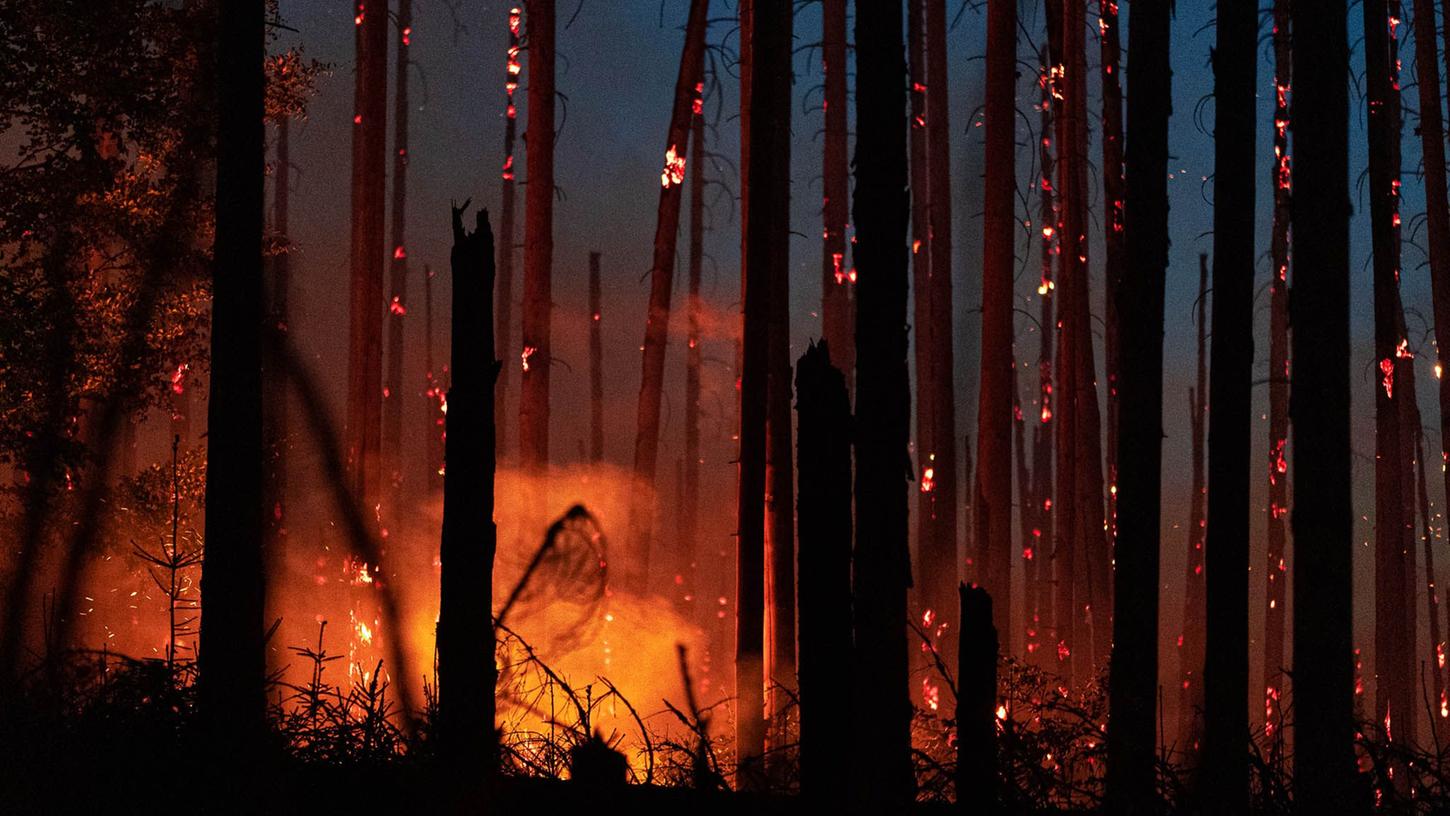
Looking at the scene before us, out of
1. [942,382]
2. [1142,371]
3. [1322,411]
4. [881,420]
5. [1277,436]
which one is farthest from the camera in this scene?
[1277,436]

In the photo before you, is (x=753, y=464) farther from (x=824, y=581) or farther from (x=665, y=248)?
(x=665, y=248)

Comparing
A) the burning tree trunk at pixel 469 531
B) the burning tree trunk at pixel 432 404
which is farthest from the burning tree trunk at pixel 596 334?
the burning tree trunk at pixel 469 531

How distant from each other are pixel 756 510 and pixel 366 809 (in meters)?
4.67

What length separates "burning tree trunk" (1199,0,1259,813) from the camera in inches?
252

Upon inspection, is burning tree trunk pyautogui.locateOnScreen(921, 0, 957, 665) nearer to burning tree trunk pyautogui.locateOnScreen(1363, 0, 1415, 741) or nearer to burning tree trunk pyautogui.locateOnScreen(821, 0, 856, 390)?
burning tree trunk pyautogui.locateOnScreen(821, 0, 856, 390)

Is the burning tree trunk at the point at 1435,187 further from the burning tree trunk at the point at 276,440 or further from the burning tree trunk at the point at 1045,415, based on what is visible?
the burning tree trunk at the point at 276,440

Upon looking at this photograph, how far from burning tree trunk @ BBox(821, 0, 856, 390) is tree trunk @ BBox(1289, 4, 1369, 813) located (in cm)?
1112

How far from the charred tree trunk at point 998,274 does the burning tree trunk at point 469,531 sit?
9.47 m

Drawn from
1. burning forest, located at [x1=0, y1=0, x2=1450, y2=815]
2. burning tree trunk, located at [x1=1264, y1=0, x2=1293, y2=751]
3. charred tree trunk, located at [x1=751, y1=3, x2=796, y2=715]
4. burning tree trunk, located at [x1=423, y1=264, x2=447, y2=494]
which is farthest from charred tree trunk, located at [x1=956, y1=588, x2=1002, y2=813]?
burning tree trunk, located at [x1=423, y1=264, x2=447, y2=494]

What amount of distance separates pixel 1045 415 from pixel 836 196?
8.34 meters

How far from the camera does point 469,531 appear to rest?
16.8 ft

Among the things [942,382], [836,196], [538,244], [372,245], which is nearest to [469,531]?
[538,244]

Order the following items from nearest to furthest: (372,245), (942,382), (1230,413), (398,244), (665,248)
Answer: (1230,413), (372,245), (665,248), (942,382), (398,244)

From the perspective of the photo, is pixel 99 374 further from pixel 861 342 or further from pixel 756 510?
pixel 861 342
